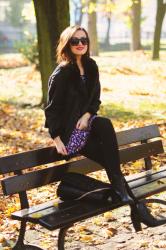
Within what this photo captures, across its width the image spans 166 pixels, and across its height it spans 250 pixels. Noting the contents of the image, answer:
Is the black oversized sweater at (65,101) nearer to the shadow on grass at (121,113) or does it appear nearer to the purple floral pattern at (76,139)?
the purple floral pattern at (76,139)

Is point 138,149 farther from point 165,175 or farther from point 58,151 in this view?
point 58,151

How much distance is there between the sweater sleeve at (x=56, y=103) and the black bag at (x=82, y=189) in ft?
1.32

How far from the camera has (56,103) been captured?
14.5ft

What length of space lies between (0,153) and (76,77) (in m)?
3.96

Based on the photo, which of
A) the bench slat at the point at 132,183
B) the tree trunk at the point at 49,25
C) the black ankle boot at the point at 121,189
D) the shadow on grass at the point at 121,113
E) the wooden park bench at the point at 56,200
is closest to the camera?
the wooden park bench at the point at 56,200

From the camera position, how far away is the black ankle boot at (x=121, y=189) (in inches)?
168

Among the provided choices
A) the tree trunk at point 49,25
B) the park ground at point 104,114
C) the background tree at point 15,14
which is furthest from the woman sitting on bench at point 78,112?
the background tree at point 15,14

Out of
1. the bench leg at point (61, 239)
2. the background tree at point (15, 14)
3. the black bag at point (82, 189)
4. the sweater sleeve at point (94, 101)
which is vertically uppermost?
the sweater sleeve at point (94, 101)

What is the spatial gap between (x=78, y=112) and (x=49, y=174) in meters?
0.57

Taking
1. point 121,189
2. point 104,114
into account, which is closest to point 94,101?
point 121,189

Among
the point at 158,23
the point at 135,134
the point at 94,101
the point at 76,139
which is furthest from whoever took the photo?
the point at 158,23

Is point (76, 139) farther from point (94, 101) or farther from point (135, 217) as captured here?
point (135, 217)

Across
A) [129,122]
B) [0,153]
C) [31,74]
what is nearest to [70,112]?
[0,153]

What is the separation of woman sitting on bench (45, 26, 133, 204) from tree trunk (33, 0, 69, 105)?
5.64 metres
